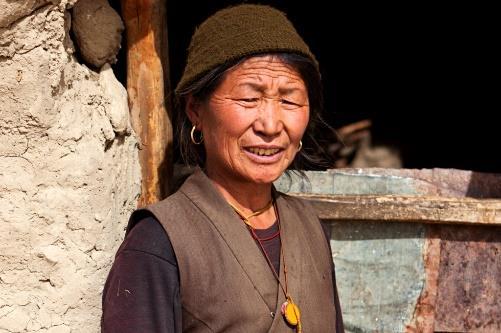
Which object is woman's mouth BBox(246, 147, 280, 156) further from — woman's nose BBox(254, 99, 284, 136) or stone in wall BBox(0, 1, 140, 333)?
stone in wall BBox(0, 1, 140, 333)

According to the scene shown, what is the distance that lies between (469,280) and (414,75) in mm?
4457

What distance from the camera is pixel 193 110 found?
2119 millimetres

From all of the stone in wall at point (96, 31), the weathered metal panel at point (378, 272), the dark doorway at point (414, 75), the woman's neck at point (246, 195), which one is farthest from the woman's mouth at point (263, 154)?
the dark doorway at point (414, 75)

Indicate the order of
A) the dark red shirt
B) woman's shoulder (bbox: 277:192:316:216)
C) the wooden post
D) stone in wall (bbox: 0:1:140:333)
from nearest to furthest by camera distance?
the dark red shirt
stone in wall (bbox: 0:1:140:333)
woman's shoulder (bbox: 277:192:316:216)
the wooden post

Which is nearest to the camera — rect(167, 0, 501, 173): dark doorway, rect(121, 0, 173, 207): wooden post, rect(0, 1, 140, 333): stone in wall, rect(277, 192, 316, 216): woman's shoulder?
rect(0, 1, 140, 333): stone in wall

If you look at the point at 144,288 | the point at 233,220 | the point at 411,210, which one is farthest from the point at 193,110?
the point at 411,210

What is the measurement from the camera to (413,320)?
2.72m

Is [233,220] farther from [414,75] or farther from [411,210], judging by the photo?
[414,75]

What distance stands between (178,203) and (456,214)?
1072mm

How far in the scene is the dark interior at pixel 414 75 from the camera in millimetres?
6500

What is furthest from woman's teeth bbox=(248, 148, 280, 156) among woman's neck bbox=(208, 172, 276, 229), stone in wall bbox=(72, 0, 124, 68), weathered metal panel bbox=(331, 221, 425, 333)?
weathered metal panel bbox=(331, 221, 425, 333)

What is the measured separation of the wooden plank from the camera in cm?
258

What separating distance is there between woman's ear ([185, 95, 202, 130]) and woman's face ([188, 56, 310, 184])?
3cm

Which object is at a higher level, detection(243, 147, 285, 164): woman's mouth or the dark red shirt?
detection(243, 147, 285, 164): woman's mouth
